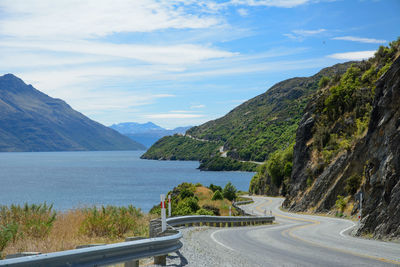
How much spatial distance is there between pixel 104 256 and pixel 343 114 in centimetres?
4485

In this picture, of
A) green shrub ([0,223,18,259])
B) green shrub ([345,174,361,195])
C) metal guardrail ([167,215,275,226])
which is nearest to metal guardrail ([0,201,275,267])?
green shrub ([0,223,18,259])

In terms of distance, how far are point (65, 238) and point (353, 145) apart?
3390 cm

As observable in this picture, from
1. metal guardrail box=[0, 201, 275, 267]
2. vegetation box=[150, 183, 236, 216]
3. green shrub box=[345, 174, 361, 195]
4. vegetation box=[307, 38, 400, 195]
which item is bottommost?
vegetation box=[150, 183, 236, 216]

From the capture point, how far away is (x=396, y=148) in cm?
1628

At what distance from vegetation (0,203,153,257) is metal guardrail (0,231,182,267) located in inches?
104

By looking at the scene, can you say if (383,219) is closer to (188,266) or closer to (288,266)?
(288,266)

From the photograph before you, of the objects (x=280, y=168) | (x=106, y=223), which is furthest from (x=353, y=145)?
(x=280, y=168)

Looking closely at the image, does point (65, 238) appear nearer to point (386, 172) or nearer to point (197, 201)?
point (386, 172)

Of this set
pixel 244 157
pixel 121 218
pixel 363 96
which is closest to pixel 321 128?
pixel 363 96

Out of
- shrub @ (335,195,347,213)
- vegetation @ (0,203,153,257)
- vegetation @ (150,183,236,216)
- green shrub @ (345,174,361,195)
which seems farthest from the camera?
shrub @ (335,195,347,213)

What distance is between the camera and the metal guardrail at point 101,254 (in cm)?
547

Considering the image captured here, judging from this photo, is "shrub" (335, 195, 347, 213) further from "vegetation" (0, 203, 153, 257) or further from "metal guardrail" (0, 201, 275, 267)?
"metal guardrail" (0, 201, 275, 267)

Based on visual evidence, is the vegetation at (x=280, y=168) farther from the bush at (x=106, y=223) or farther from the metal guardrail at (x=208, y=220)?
the bush at (x=106, y=223)

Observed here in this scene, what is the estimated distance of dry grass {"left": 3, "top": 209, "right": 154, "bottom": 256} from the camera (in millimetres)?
9422
